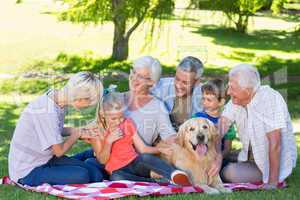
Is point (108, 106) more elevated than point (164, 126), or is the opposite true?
point (108, 106)

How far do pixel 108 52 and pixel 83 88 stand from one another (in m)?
12.4

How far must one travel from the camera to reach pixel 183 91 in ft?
20.0

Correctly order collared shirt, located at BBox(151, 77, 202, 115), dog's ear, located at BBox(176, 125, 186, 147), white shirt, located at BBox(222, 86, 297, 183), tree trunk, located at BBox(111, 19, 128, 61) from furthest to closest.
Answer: tree trunk, located at BBox(111, 19, 128, 61)
collared shirt, located at BBox(151, 77, 202, 115)
white shirt, located at BBox(222, 86, 297, 183)
dog's ear, located at BBox(176, 125, 186, 147)

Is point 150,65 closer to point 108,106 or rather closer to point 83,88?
point 108,106

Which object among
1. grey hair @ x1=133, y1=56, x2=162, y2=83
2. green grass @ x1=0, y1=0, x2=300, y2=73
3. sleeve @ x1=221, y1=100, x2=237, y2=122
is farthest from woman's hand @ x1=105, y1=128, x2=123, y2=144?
green grass @ x1=0, y1=0, x2=300, y2=73

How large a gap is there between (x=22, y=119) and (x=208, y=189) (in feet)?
5.80

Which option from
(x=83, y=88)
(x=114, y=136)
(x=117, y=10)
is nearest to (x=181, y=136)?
(x=114, y=136)

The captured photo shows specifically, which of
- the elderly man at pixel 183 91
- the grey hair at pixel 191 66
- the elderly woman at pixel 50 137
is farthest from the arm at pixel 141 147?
the grey hair at pixel 191 66

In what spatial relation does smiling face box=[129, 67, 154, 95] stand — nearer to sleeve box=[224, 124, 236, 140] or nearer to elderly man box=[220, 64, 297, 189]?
elderly man box=[220, 64, 297, 189]

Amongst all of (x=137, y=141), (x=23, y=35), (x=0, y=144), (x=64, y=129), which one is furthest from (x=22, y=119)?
(x=23, y=35)

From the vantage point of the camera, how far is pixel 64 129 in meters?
5.71

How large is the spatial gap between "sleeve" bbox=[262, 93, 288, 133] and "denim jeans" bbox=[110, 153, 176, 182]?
0.95m

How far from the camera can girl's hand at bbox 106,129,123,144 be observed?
5609 mm

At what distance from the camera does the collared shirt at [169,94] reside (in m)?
6.16
